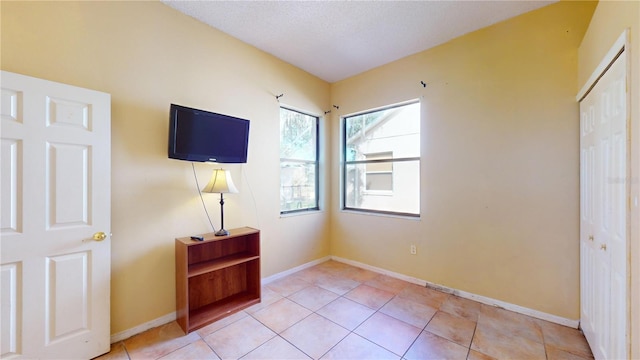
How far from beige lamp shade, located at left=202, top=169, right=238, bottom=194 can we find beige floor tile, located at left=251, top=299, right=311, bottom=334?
126 centimetres

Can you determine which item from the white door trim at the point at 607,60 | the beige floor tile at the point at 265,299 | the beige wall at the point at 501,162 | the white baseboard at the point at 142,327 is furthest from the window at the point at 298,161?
the white door trim at the point at 607,60

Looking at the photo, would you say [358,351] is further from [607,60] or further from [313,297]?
[607,60]

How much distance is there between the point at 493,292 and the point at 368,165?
2.12 metres

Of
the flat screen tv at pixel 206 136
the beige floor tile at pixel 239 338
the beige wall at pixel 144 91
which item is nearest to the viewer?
the beige wall at pixel 144 91

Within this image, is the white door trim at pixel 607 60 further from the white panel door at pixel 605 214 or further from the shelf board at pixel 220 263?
the shelf board at pixel 220 263

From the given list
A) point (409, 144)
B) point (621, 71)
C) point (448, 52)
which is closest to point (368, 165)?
point (409, 144)

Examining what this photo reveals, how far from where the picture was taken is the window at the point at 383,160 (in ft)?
10.4

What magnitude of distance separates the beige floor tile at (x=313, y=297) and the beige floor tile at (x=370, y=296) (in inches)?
8.6

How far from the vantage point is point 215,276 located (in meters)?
2.55

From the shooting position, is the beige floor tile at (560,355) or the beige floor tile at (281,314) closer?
the beige floor tile at (560,355)

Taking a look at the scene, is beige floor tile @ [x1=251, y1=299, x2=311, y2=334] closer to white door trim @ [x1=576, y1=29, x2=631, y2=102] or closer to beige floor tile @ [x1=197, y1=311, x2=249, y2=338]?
beige floor tile @ [x1=197, y1=311, x2=249, y2=338]

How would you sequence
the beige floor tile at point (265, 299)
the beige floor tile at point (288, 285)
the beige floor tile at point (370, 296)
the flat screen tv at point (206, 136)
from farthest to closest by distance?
the beige floor tile at point (288, 285)
the beige floor tile at point (370, 296)
the beige floor tile at point (265, 299)
the flat screen tv at point (206, 136)

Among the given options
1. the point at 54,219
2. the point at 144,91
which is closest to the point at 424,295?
the point at 54,219

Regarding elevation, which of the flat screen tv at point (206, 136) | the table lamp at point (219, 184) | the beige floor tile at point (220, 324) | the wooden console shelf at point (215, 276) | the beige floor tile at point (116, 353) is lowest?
the beige floor tile at point (220, 324)
